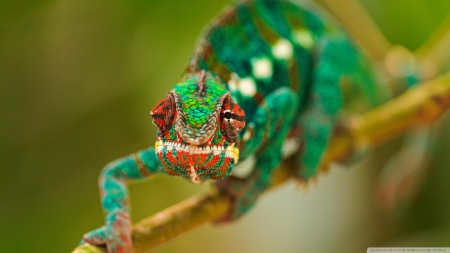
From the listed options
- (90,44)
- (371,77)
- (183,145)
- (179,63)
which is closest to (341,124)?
(371,77)

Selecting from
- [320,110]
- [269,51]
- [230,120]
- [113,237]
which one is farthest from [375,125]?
[113,237]

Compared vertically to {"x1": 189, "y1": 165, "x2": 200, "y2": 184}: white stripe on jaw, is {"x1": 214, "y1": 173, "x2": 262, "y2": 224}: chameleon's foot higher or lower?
higher

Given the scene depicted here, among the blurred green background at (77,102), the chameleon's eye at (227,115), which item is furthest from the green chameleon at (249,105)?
the blurred green background at (77,102)

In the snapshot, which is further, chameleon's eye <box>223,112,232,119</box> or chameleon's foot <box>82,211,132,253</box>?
chameleon's foot <box>82,211,132,253</box>

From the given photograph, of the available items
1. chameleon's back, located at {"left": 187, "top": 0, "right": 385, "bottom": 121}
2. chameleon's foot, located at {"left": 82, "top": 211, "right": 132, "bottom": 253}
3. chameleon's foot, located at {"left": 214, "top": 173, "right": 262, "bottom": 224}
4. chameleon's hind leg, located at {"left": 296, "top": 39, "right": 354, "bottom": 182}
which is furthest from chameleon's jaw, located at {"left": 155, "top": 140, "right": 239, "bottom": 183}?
chameleon's hind leg, located at {"left": 296, "top": 39, "right": 354, "bottom": 182}

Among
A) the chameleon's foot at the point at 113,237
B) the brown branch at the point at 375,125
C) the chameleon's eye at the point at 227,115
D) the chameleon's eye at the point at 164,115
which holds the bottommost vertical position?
the chameleon's foot at the point at 113,237

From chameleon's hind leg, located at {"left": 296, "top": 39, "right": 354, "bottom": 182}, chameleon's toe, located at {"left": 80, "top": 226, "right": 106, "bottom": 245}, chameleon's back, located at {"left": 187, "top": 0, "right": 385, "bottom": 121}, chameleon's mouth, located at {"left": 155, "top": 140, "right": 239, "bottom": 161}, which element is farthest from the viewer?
chameleon's hind leg, located at {"left": 296, "top": 39, "right": 354, "bottom": 182}

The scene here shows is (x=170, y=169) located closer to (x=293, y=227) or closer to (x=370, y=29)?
(x=293, y=227)

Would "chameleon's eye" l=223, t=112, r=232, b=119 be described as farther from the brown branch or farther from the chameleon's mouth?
the brown branch

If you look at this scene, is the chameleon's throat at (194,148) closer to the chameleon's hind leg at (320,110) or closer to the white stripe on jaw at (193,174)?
the white stripe on jaw at (193,174)
